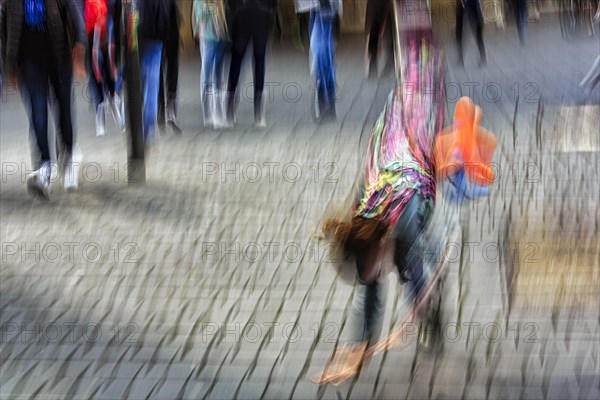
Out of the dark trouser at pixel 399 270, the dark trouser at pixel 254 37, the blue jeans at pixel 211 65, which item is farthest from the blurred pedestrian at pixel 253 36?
the dark trouser at pixel 399 270

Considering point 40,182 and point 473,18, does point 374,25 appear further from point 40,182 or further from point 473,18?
point 473,18

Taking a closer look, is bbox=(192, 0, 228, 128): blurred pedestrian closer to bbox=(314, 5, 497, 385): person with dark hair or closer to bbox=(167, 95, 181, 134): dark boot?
bbox=(167, 95, 181, 134): dark boot

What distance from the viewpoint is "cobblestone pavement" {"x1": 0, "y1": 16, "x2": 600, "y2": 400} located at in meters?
4.54

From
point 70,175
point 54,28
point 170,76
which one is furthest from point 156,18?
point 70,175

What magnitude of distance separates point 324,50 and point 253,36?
706mm

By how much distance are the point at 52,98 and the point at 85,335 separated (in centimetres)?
340

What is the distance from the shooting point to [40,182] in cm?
764

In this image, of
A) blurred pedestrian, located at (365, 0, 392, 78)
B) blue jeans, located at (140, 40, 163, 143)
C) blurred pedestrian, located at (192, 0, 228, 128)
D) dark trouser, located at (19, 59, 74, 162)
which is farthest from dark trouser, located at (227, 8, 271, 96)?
blurred pedestrian, located at (365, 0, 392, 78)

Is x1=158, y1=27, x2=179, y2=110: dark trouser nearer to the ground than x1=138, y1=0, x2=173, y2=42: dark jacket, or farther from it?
nearer to the ground

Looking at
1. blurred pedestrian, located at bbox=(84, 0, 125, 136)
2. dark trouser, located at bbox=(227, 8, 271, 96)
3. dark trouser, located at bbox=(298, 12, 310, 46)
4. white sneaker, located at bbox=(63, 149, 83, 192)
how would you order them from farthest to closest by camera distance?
dark trouser, located at bbox=(298, 12, 310, 46), dark trouser, located at bbox=(227, 8, 271, 96), blurred pedestrian, located at bbox=(84, 0, 125, 136), white sneaker, located at bbox=(63, 149, 83, 192)

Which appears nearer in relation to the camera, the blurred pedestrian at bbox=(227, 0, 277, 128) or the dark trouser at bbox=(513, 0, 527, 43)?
the blurred pedestrian at bbox=(227, 0, 277, 128)

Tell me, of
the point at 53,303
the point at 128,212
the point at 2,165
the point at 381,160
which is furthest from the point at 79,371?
the point at 2,165

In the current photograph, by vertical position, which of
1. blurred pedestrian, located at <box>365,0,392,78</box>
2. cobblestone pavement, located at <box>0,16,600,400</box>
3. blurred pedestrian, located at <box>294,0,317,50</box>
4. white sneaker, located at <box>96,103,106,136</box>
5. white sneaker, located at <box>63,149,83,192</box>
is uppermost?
blurred pedestrian, located at <box>294,0,317,50</box>

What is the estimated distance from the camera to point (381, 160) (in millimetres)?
4340
